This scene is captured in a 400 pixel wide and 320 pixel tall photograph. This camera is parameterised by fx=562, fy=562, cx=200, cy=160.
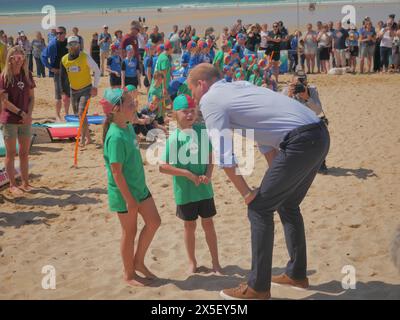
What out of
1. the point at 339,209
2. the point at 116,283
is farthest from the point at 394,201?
the point at 116,283

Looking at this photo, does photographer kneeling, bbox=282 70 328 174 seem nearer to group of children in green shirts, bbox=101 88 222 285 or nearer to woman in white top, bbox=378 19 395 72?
group of children in green shirts, bbox=101 88 222 285

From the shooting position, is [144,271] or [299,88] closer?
[144,271]

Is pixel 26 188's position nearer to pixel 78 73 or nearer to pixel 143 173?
pixel 78 73

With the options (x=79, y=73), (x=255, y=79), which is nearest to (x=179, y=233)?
(x=79, y=73)

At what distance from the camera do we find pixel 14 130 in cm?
692

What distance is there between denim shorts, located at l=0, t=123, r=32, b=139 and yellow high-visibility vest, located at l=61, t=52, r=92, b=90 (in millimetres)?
2546

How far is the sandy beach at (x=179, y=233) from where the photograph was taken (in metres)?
4.64

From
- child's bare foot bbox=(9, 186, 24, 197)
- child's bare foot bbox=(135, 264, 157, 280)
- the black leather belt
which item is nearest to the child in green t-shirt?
child's bare foot bbox=(135, 264, 157, 280)

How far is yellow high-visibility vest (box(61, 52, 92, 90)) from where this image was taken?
9.39 m

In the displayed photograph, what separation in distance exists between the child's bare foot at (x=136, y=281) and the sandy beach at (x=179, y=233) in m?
0.06

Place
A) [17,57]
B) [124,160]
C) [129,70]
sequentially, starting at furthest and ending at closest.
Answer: [129,70] < [17,57] < [124,160]

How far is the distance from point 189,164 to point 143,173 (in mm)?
381

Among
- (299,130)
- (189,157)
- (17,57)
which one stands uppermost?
(17,57)
